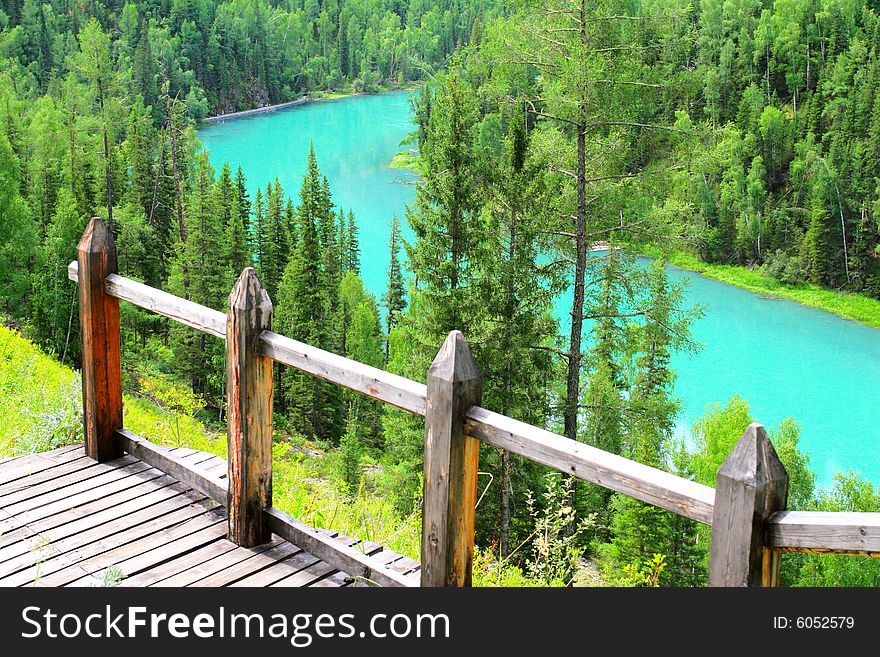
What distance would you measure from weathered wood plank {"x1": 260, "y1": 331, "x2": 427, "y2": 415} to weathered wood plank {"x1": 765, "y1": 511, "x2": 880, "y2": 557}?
4.67 ft

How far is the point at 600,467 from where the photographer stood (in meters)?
3.11

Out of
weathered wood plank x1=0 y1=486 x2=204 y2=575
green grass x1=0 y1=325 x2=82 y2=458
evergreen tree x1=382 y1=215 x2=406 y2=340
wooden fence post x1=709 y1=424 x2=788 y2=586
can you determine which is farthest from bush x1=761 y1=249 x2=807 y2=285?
wooden fence post x1=709 y1=424 x2=788 y2=586

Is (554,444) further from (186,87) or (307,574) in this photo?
(186,87)

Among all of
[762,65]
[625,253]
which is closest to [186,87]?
[762,65]

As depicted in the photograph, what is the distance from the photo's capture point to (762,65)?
83688mm

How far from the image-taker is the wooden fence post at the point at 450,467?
3.42 meters

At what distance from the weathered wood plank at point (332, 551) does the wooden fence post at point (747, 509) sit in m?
1.51

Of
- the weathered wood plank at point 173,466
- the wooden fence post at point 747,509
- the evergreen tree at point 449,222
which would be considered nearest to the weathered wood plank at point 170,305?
the weathered wood plank at point 173,466

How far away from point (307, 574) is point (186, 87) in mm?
99901

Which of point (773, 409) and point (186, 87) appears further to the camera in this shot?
point (186, 87)

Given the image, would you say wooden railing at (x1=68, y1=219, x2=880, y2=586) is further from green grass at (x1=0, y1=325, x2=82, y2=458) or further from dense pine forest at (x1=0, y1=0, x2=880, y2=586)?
dense pine forest at (x1=0, y1=0, x2=880, y2=586)

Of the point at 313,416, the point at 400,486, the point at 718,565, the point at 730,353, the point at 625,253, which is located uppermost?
the point at 718,565

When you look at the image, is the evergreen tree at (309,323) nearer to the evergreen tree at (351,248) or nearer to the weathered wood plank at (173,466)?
the evergreen tree at (351,248)

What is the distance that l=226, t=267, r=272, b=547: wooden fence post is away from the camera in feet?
13.7
